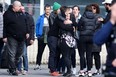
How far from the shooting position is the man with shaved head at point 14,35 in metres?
12.1

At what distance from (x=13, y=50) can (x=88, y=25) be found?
1.90 metres

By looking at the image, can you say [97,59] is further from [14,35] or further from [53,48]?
[14,35]

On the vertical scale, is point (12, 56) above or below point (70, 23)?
below

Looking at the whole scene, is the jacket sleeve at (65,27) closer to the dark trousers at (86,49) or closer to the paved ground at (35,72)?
the dark trousers at (86,49)

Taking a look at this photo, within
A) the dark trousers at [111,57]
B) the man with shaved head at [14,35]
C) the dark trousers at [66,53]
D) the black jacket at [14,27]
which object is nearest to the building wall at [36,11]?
the man with shaved head at [14,35]

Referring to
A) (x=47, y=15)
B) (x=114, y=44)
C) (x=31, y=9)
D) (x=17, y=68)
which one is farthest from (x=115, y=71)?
(x=31, y=9)

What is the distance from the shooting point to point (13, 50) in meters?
12.1

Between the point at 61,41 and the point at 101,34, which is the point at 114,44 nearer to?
the point at 101,34

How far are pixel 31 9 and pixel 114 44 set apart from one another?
11898mm

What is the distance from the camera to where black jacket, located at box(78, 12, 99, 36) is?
470 inches

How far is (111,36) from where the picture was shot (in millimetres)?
4883

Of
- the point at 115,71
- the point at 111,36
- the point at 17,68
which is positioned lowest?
the point at 17,68

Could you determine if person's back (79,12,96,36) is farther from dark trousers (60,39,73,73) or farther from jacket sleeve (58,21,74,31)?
dark trousers (60,39,73,73)

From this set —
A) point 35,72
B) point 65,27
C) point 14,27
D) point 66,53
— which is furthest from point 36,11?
point 66,53
